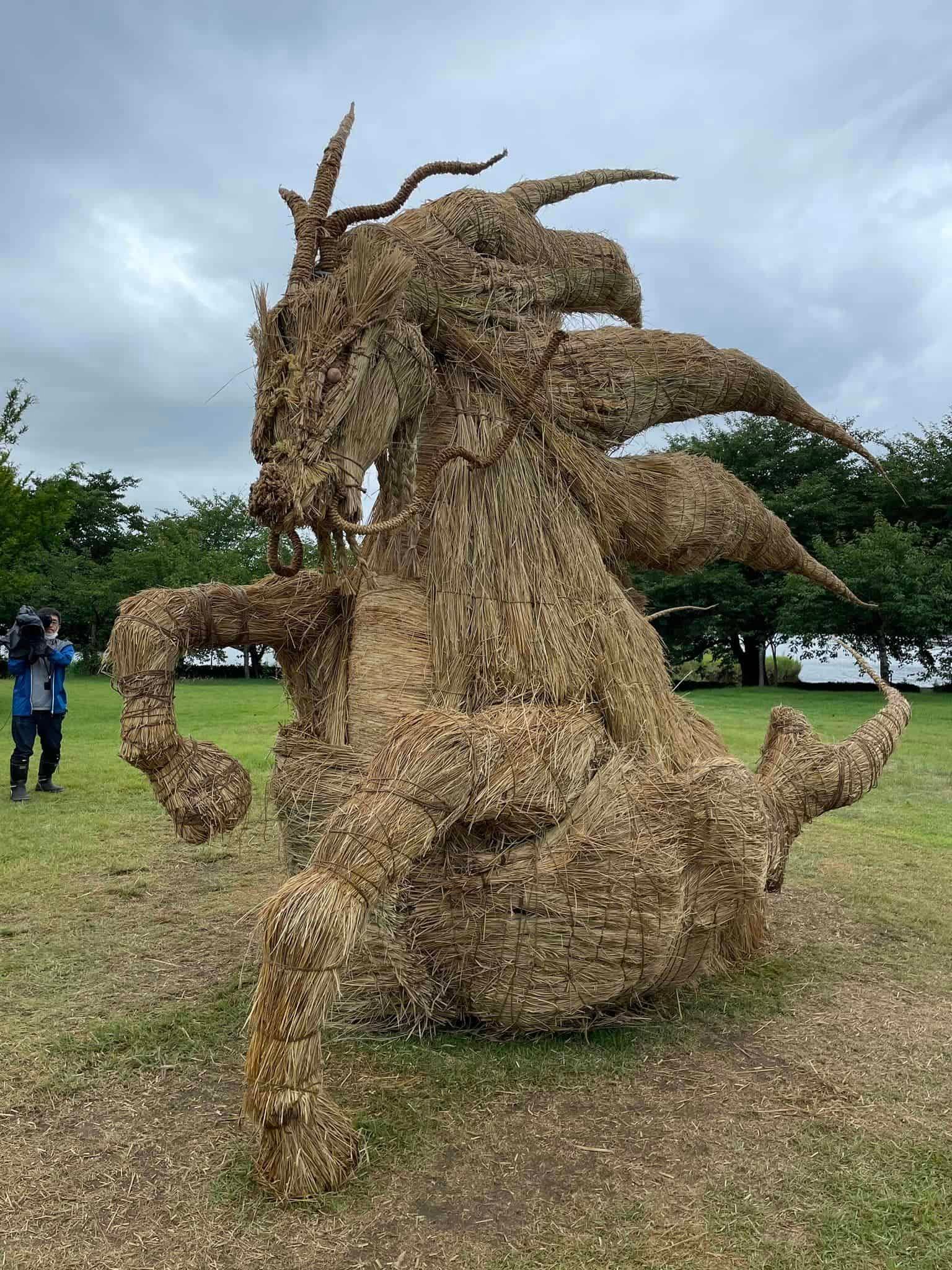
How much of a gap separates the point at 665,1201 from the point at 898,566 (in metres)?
19.9

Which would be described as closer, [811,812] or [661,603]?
[811,812]

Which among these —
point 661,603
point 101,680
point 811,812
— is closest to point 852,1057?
point 811,812

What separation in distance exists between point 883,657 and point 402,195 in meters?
19.9

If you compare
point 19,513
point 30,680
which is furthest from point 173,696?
point 19,513

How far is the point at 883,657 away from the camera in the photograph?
2109 centimetres

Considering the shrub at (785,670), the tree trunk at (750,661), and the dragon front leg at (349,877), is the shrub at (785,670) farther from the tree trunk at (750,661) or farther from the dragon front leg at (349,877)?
the dragon front leg at (349,877)

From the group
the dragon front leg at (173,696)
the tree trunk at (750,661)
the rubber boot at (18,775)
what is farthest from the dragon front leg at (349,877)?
the tree trunk at (750,661)

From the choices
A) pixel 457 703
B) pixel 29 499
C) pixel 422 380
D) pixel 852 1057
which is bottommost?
pixel 852 1057

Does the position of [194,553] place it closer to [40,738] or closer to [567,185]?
[40,738]

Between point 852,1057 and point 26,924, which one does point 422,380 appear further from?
point 26,924

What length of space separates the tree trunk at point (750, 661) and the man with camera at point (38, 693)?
1867cm

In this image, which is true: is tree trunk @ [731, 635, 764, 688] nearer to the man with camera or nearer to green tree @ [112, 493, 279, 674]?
green tree @ [112, 493, 279, 674]

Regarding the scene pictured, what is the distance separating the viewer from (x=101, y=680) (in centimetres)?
2744

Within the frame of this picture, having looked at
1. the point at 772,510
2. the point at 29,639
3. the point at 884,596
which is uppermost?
the point at 772,510
